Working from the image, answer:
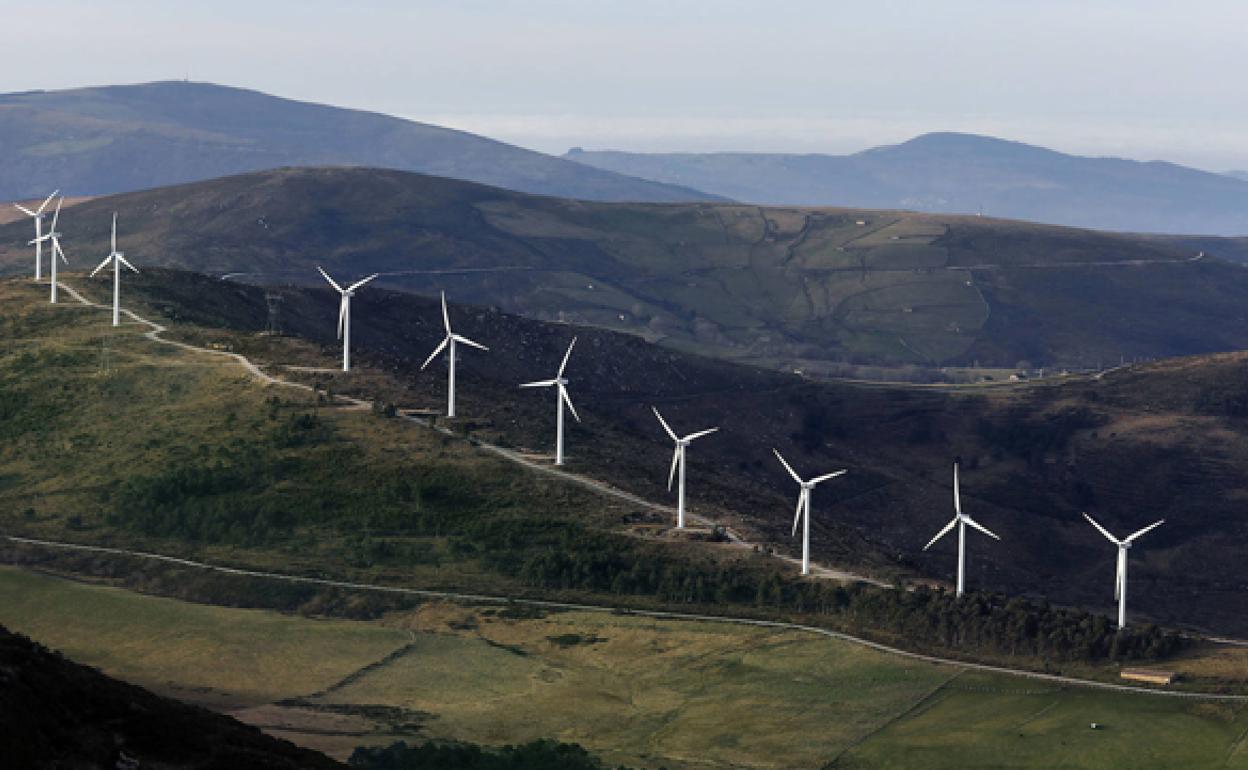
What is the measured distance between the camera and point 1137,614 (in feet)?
626

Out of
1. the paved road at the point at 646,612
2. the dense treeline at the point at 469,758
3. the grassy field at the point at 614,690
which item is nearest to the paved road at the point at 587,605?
the paved road at the point at 646,612

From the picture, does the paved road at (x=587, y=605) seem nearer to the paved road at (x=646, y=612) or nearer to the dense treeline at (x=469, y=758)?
the paved road at (x=646, y=612)

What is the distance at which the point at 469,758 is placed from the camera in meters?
95.9

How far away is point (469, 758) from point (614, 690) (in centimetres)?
2285

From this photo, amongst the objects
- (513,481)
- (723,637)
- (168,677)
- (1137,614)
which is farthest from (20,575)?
(1137,614)

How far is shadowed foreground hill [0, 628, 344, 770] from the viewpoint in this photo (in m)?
67.6

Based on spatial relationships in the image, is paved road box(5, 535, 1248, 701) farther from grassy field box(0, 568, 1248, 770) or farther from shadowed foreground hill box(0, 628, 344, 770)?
shadowed foreground hill box(0, 628, 344, 770)

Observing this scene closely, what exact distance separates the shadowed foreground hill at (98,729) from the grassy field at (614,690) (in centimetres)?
2082

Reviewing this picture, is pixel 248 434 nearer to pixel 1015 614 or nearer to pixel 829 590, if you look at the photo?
pixel 829 590

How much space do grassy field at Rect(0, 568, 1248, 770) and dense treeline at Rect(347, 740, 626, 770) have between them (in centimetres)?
227

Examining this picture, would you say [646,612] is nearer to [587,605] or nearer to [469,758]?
[587,605]

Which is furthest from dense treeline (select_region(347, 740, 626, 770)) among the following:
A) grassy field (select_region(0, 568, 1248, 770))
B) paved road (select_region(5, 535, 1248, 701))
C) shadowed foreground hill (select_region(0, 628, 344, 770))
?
paved road (select_region(5, 535, 1248, 701))

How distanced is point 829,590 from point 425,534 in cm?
3696

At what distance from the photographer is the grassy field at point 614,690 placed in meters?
103
